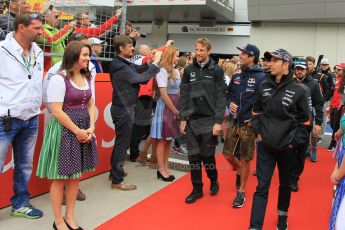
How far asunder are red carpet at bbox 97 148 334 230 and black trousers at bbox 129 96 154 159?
1.16 metres

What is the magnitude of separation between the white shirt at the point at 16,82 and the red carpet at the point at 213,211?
1317 mm

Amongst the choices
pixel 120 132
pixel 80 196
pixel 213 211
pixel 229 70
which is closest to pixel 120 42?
pixel 120 132

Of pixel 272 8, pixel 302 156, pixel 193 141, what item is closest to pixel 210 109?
pixel 193 141

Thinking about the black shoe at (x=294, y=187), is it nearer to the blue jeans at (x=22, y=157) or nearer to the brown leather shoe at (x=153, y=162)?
the brown leather shoe at (x=153, y=162)

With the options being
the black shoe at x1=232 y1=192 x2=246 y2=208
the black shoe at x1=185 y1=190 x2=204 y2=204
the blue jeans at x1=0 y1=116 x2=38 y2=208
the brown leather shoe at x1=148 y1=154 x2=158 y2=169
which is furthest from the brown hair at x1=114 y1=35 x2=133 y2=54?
the black shoe at x1=232 y1=192 x2=246 y2=208

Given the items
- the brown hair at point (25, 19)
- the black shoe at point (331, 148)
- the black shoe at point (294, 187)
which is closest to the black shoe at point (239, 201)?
the black shoe at point (294, 187)

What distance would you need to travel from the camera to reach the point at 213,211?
4129 mm

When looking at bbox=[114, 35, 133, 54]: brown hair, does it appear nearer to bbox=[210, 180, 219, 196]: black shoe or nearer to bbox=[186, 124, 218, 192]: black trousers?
bbox=[186, 124, 218, 192]: black trousers

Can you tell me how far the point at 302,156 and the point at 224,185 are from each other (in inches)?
43.2

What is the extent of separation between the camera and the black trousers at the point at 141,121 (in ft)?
19.7

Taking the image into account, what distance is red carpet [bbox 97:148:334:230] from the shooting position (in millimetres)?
3746

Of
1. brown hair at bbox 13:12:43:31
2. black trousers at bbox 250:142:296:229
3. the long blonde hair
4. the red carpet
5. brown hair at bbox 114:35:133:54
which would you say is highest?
brown hair at bbox 13:12:43:31

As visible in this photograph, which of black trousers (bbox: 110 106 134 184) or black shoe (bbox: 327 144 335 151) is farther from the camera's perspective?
black shoe (bbox: 327 144 335 151)

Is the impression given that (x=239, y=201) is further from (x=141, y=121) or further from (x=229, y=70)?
(x=229, y=70)
